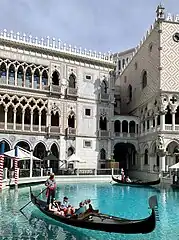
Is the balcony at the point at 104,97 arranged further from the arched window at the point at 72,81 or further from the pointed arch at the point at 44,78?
the pointed arch at the point at 44,78

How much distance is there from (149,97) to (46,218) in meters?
14.8

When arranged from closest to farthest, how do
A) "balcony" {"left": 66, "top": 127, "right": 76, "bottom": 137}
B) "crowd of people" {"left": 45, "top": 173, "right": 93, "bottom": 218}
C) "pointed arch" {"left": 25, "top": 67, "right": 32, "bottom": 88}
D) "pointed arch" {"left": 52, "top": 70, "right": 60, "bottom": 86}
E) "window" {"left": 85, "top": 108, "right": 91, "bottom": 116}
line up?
"crowd of people" {"left": 45, "top": 173, "right": 93, "bottom": 218}
"pointed arch" {"left": 25, "top": 67, "right": 32, "bottom": 88}
"balcony" {"left": 66, "top": 127, "right": 76, "bottom": 137}
"pointed arch" {"left": 52, "top": 70, "right": 60, "bottom": 86}
"window" {"left": 85, "top": 108, "right": 91, "bottom": 116}

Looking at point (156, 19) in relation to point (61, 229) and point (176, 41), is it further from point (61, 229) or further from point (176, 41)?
point (61, 229)

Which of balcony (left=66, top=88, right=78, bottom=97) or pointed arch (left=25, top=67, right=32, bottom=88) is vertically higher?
pointed arch (left=25, top=67, right=32, bottom=88)

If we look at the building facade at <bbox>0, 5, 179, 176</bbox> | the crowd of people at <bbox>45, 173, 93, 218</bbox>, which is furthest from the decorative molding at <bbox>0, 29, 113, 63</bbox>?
the crowd of people at <bbox>45, 173, 93, 218</bbox>

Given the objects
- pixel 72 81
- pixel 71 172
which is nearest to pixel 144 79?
pixel 72 81

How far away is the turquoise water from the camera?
6.94 meters

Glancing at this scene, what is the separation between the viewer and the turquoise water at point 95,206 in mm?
6941

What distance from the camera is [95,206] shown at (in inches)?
424

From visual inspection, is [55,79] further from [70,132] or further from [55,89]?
[70,132]

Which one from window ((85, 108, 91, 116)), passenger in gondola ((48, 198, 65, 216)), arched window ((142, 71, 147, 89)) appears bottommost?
passenger in gondola ((48, 198, 65, 216))

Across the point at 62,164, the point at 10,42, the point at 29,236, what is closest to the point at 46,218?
the point at 29,236

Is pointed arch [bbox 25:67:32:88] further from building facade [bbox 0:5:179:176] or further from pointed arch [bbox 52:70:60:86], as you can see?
pointed arch [bbox 52:70:60:86]

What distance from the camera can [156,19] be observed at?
21.2 m
